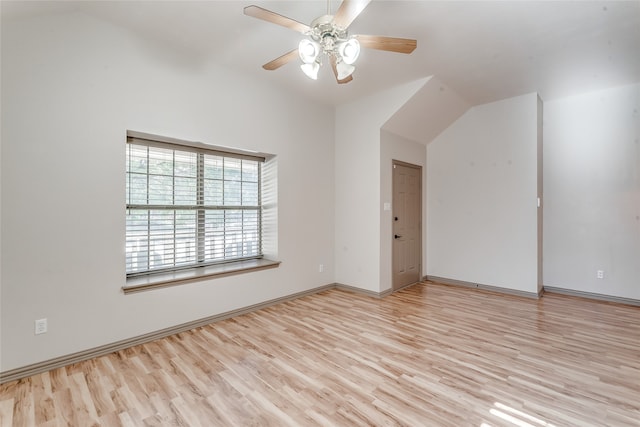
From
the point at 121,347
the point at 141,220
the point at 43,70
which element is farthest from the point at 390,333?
the point at 43,70

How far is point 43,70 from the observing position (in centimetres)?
234

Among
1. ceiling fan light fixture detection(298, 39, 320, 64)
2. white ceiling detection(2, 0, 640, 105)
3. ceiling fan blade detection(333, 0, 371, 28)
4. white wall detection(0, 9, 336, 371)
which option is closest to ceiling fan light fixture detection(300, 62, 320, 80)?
ceiling fan light fixture detection(298, 39, 320, 64)

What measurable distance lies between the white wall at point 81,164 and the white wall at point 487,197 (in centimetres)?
373

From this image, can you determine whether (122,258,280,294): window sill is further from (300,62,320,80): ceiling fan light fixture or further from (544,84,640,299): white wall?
(544,84,640,299): white wall

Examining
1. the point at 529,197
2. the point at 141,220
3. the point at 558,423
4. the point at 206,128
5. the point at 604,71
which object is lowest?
the point at 558,423

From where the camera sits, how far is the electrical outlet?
7.60ft

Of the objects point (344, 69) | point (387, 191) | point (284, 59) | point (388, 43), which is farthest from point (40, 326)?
point (387, 191)

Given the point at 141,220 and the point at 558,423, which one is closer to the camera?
the point at 558,423

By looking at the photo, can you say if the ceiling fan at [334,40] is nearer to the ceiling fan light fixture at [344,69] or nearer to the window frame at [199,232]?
the ceiling fan light fixture at [344,69]

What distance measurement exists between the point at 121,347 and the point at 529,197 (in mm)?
5431

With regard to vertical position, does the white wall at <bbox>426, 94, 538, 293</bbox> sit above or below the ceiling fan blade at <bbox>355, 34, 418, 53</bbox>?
below

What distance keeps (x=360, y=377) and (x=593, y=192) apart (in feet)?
14.5

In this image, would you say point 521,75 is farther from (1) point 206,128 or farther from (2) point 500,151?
(1) point 206,128

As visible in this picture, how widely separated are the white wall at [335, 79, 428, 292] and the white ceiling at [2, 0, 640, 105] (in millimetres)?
461
